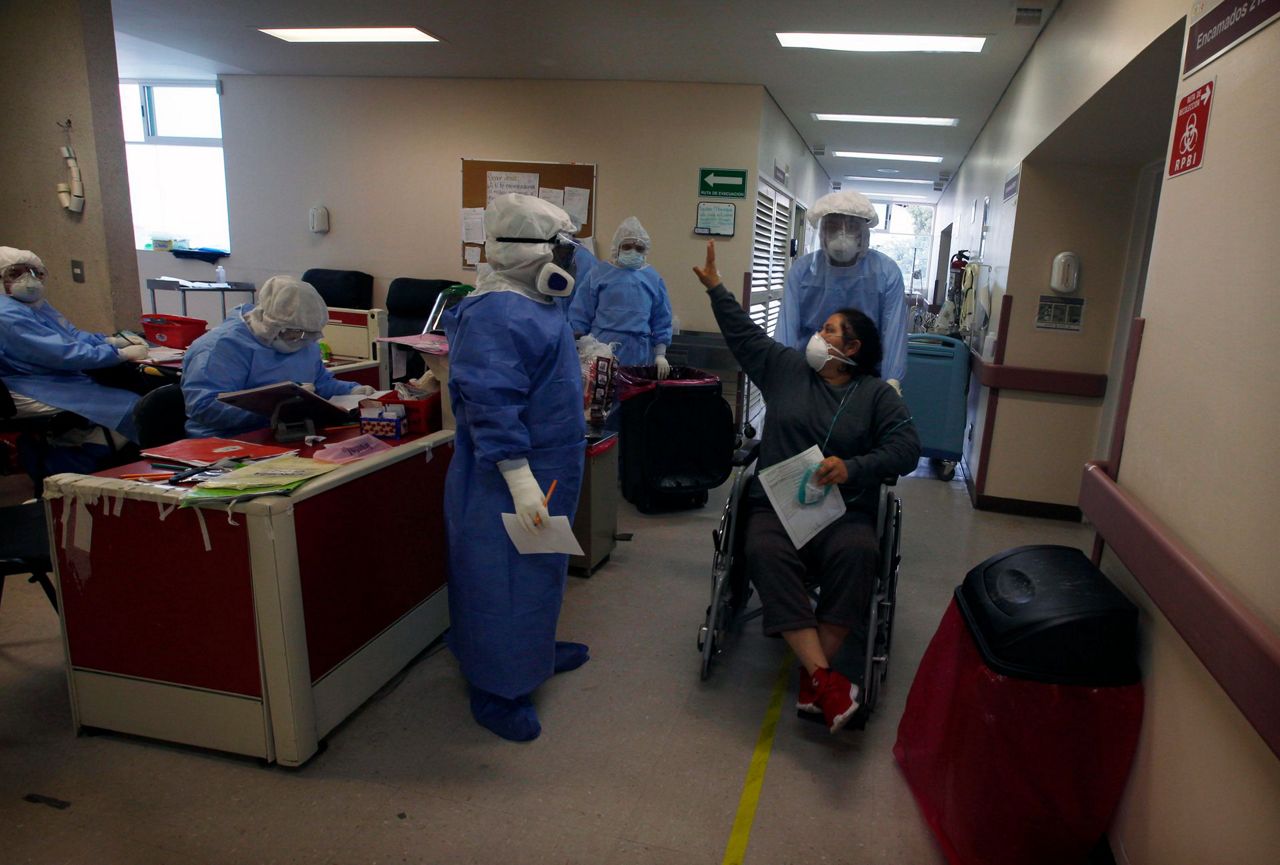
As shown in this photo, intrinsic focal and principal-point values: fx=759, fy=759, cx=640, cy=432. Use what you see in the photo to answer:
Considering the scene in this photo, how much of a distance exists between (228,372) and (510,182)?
141 inches

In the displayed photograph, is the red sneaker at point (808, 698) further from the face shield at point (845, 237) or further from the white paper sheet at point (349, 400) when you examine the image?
the face shield at point (845, 237)

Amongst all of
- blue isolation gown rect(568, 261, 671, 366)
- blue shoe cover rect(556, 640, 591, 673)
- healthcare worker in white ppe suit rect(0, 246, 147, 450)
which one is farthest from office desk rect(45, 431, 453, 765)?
blue isolation gown rect(568, 261, 671, 366)

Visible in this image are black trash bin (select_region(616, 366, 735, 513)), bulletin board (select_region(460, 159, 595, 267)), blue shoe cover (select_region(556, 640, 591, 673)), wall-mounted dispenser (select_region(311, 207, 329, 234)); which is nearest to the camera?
blue shoe cover (select_region(556, 640, 591, 673))

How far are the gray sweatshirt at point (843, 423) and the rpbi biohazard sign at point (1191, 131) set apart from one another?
0.88m

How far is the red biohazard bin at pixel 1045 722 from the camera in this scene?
59.7 inches

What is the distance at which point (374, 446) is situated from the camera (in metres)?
2.29

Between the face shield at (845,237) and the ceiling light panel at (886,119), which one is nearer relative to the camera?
the face shield at (845,237)

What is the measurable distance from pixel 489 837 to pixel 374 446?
1.14m

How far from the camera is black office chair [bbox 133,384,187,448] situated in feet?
8.73

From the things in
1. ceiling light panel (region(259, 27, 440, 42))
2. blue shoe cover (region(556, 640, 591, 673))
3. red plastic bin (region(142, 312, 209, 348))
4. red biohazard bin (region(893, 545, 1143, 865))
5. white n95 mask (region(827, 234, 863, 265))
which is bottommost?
blue shoe cover (region(556, 640, 591, 673))

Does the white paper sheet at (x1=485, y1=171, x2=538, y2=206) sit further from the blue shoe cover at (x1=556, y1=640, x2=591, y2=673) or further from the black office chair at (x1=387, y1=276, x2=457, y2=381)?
the blue shoe cover at (x1=556, y1=640, x2=591, y2=673)

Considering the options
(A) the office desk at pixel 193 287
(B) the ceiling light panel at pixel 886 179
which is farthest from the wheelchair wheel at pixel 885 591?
(B) the ceiling light panel at pixel 886 179

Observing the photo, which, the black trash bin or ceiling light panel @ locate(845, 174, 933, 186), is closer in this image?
the black trash bin

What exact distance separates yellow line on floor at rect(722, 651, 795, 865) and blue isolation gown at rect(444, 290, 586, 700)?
2.06 ft
